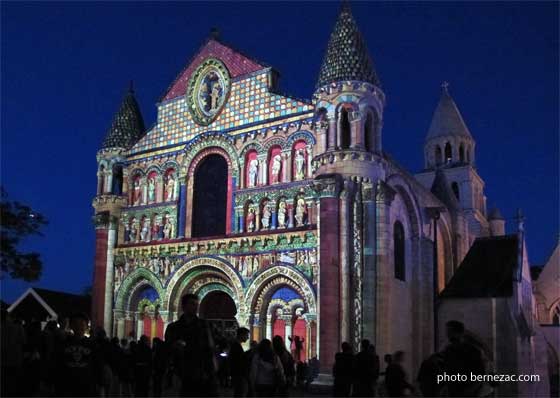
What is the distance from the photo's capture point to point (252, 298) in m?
27.9

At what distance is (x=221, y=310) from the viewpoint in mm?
30234

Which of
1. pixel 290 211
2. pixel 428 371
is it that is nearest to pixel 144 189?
pixel 290 211

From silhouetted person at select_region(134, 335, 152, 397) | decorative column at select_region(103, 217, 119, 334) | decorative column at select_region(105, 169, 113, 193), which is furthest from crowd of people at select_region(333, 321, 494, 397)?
decorative column at select_region(105, 169, 113, 193)

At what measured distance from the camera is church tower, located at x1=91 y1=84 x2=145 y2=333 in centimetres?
3281

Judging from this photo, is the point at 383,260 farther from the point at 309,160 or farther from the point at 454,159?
the point at 454,159

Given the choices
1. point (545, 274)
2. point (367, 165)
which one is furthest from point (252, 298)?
point (545, 274)

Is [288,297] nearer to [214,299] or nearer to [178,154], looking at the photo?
[214,299]

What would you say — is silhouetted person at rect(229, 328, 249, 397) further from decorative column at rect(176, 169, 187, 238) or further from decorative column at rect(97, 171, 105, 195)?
decorative column at rect(97, 171, 105, 195)

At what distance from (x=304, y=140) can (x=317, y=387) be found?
411 inches

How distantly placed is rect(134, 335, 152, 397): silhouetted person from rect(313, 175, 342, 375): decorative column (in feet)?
31.2

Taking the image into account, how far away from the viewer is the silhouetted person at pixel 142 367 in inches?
631

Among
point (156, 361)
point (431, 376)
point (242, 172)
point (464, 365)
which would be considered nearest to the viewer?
point (156, 361)

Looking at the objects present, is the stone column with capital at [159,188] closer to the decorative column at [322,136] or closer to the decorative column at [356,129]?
the decorative column at [322,136]

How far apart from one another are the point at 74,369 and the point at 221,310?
21.8 metres
